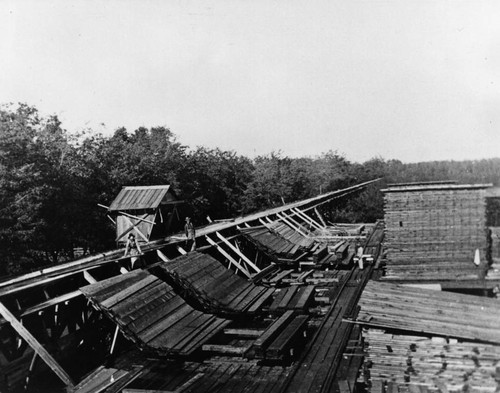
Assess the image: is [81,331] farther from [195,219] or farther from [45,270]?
[195,219]

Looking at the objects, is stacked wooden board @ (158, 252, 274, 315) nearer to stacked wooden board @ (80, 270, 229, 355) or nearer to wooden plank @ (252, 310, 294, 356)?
stacked wooden board @ (80, 270, 229, 355)

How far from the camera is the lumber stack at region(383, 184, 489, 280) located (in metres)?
11.8

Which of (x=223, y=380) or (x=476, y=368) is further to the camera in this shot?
(x=223, y=380)

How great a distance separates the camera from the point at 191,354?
9.87 metres

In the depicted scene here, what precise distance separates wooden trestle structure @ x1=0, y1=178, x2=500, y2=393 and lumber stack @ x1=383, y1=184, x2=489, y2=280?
7.31 ft

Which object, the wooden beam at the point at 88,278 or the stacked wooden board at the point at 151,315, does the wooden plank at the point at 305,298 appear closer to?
the stacked wooden board at the point at 151,315

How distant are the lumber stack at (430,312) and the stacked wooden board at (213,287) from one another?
14.9 ft

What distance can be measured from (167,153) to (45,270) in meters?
23.9

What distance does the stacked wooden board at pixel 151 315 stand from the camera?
965 centimetres

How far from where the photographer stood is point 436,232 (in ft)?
40.2

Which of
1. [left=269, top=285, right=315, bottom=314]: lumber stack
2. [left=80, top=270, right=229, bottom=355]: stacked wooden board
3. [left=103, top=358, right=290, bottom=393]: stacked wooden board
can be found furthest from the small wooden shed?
[left=103, top=358, right=290, bottom=393]: stacked wooden board

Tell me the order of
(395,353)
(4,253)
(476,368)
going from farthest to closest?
(4,253), (395,353), (476,368)

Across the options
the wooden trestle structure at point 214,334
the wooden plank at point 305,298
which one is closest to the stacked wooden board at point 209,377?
the wooden trestle structure at point 214,334

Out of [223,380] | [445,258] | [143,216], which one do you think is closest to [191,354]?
[223,380]
